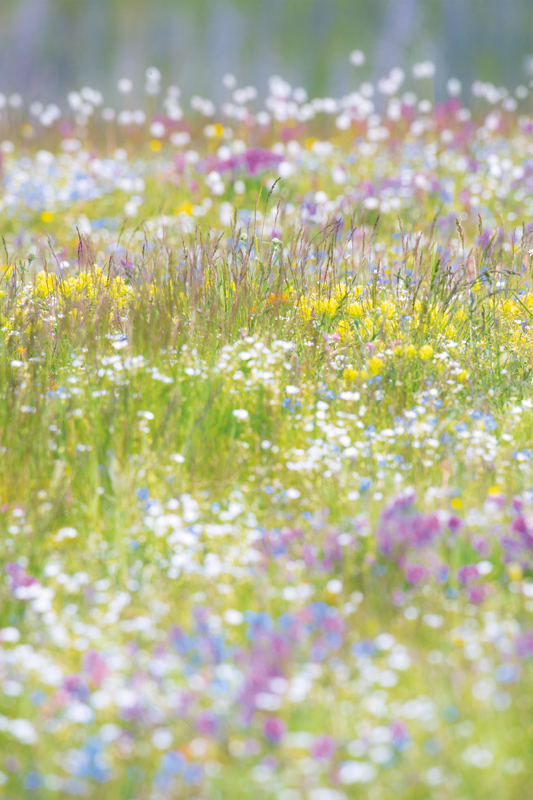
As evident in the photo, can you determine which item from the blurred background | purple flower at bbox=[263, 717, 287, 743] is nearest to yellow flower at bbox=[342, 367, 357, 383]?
purple flower at bbox=[263, 717, 287, 743]

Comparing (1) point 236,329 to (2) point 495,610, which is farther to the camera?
(1) point 236,329

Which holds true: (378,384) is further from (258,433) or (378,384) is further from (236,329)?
(236,329)

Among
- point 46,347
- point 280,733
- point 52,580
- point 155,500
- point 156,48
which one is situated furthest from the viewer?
point 156,48

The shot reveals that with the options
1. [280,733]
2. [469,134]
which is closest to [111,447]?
[280,733]

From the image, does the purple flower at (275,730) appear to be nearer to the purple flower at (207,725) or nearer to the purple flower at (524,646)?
the purple flower at (207,725)

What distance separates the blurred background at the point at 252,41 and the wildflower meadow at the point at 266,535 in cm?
1084

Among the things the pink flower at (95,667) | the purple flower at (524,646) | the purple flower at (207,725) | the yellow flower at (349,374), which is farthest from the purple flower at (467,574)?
the yellow flower at (349,374)

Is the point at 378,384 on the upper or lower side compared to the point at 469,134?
lower

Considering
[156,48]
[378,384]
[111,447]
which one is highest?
[156,48]

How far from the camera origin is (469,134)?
9.66 metres

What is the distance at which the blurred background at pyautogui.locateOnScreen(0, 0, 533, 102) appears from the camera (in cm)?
1488

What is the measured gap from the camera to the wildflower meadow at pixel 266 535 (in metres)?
1.84

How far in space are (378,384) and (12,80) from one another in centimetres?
1420

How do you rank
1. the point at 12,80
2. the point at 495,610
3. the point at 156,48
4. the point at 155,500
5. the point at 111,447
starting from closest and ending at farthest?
the point at 495,610, the point at 155,500, the point at 111,447, the point at 12,80, the point at 156,48
